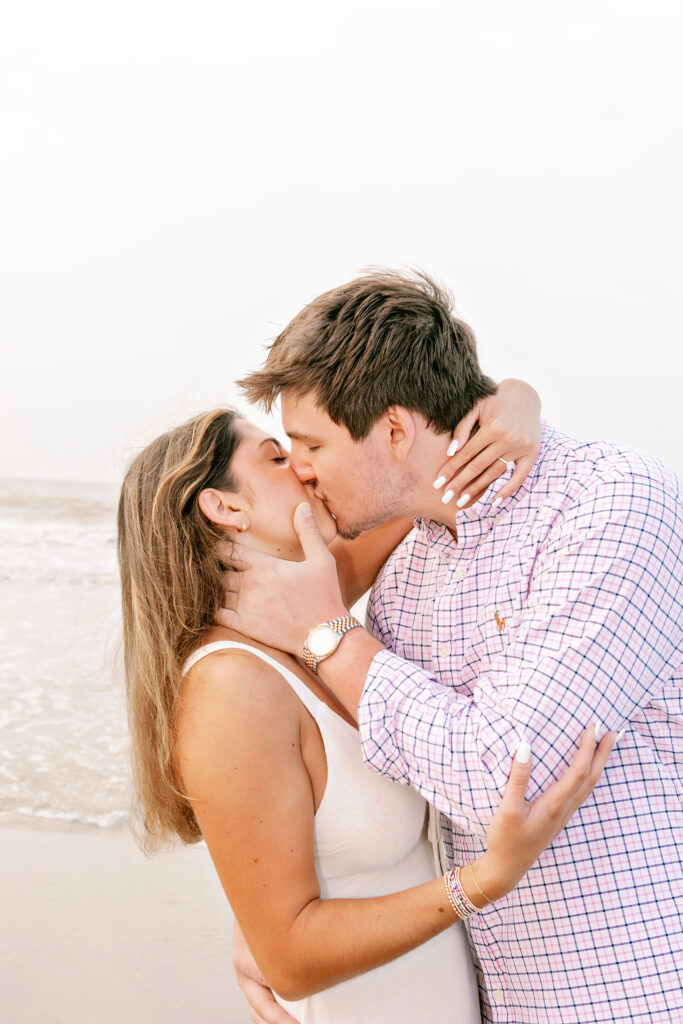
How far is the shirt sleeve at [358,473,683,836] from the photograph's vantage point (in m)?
1.72

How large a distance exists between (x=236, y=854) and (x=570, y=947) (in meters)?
0.74

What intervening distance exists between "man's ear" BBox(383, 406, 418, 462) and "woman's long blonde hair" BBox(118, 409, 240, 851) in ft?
1.31

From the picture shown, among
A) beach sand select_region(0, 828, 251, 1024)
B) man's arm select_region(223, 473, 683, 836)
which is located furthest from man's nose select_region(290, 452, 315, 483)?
beach sand select_region(0, 828, 251, 1024)

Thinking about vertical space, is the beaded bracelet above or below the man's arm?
below

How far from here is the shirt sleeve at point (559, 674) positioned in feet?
5.64

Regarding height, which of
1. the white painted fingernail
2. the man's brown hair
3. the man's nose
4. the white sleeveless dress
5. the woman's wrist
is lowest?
the white sleeveless dress

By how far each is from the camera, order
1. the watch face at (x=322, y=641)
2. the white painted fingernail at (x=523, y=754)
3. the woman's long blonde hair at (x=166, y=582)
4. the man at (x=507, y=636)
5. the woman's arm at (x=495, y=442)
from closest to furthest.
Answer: the white painted fingernail at (x=523, y=754), the man at (x=507, y=636), the watch face at (x=322, y=641), the woman's long blonde hair at (x=166, y=582), the woman's arm at (x=495, y=442)

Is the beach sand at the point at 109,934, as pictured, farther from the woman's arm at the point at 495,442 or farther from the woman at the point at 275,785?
the woman's arm at the point at 495,442

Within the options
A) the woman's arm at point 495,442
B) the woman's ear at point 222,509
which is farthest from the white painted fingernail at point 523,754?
the woman's ear at point 222,509

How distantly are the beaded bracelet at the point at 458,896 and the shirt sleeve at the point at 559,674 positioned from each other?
0.39 ft

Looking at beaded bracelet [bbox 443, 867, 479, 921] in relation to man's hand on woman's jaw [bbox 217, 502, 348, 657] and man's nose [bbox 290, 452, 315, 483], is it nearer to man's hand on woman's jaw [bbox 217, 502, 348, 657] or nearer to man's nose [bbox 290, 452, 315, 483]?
man's hand on woman's jaw [bbox 217, 502, 348, 657]

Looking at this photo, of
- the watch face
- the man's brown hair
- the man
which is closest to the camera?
the man

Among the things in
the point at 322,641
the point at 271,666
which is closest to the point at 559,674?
the point at 322,641

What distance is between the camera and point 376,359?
7.71 feet
